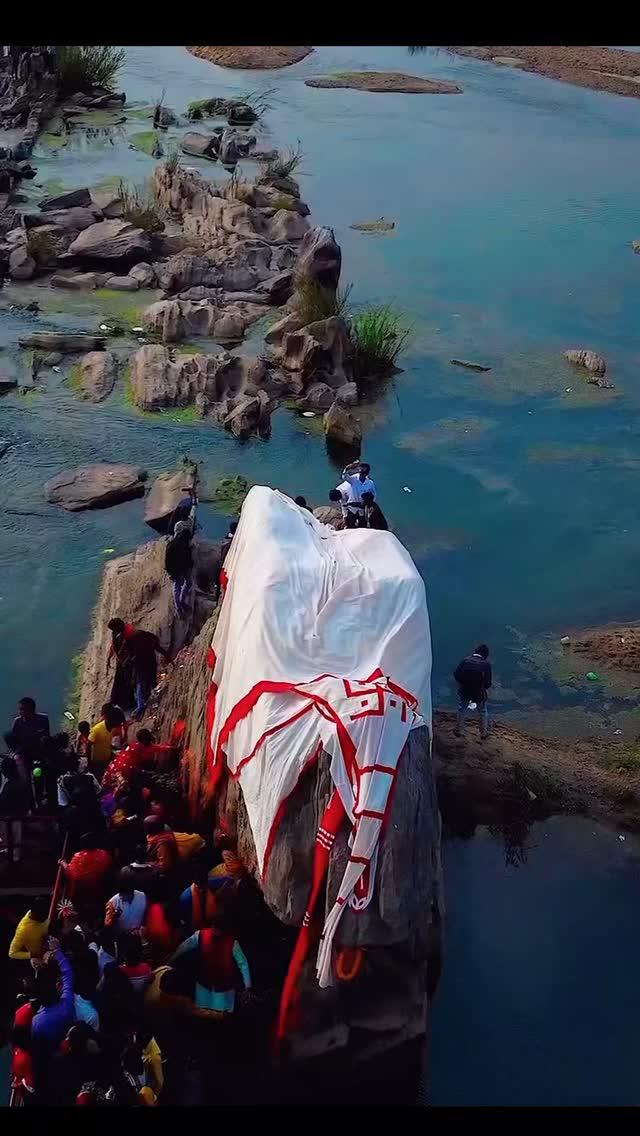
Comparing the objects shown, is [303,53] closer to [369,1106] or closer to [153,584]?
[153,584]

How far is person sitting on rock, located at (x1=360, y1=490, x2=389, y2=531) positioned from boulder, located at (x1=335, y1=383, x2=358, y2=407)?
5702 millimetres

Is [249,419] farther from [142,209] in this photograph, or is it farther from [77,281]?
[142,209]

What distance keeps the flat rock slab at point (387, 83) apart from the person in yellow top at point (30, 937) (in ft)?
123

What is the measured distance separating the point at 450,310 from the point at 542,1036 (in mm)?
16852

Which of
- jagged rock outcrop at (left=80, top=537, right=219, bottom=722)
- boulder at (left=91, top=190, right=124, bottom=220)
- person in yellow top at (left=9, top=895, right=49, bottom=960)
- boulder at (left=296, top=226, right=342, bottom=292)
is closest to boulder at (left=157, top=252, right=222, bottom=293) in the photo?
boulder at (left=296, top=226, right=342, bottom=292)

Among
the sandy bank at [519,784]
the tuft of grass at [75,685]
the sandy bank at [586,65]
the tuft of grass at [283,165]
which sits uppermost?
the sandy bank at [586,65]

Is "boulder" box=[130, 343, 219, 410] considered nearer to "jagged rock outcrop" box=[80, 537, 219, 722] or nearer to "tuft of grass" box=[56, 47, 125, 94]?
"jagged rock outcrop" box=[80, 537, 219, 722]

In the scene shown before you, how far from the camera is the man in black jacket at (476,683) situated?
10391mm

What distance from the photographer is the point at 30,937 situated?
7.19m

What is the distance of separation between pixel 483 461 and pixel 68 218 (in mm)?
12524

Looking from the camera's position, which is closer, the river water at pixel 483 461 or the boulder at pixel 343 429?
the river water at pixel 483 461

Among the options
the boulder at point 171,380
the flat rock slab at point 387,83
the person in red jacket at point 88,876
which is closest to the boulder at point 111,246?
the boulder at point 171,380

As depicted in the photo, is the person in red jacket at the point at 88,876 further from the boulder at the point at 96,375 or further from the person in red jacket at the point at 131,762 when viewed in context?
the boulder at the point at 96,375

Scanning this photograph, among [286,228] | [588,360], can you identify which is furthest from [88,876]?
[286,228]
